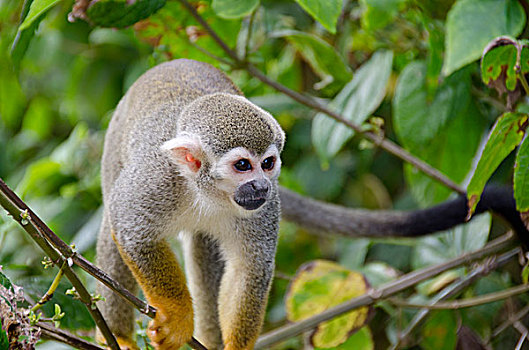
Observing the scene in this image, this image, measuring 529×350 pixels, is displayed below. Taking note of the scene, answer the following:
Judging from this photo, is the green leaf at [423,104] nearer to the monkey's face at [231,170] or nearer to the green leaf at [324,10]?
the green leaf at [324,10]

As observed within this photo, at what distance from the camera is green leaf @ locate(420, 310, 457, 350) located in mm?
2539

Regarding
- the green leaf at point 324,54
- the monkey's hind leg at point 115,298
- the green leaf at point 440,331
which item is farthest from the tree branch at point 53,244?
the green leaf at point 440,331

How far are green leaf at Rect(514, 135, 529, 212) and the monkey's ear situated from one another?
2.87ft

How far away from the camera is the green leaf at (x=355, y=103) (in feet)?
8.21

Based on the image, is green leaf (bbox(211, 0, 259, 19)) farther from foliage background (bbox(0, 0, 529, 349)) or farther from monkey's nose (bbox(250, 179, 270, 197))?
monkey's nose (bbox(250, 179, 270, 197))

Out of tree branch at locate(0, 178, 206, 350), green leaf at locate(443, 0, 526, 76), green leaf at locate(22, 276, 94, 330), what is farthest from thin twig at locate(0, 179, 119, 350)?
green leaf at locate(443, 0, 526, 76)

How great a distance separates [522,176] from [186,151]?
0.94 metres

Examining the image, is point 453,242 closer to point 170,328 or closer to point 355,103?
point 355,103

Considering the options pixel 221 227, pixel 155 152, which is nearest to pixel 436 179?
pixel 221 227

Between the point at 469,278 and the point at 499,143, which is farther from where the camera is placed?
the point at 469,278

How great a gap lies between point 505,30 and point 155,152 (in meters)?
1.17

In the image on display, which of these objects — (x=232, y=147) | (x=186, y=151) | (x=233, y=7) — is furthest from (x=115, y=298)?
(x=233, y=7)

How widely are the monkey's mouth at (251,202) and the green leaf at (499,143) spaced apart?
578 millimetres

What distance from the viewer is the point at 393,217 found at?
2.52 metres
